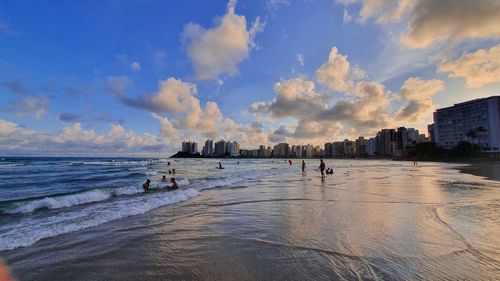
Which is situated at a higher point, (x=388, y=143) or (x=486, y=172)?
(x=388, y=143)

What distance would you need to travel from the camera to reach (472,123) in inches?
4493

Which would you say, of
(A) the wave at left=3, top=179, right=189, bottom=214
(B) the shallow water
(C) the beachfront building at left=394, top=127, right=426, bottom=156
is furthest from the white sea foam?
(C) the beachfront building at left=394, top=127, right=426, bottom=156

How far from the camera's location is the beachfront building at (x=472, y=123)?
102875 millimetres

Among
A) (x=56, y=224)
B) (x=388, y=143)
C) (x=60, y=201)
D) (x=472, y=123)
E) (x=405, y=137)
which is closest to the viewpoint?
(x=56, y=224)

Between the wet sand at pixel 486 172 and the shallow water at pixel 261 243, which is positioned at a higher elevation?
the shallow water at pixel 261 243

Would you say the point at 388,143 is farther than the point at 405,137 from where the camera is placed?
Yes

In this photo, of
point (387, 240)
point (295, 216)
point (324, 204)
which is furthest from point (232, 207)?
point (387, 240)

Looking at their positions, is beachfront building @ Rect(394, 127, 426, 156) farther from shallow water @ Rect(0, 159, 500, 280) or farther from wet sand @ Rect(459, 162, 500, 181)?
shallow water @ Rect(0, 159, 500, 280)

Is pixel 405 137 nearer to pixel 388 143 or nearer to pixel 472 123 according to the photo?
pixel 388 143

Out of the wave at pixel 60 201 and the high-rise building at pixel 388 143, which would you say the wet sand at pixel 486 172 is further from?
the high-rise building at pixel 388 143

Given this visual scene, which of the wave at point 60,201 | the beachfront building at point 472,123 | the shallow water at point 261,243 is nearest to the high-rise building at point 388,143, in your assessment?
the beachfront building at point 472,123

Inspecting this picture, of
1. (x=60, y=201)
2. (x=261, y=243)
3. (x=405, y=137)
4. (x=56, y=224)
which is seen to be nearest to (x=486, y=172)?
(x=261, y=243)

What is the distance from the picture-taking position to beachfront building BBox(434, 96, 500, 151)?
103 m

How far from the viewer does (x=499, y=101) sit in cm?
10131
